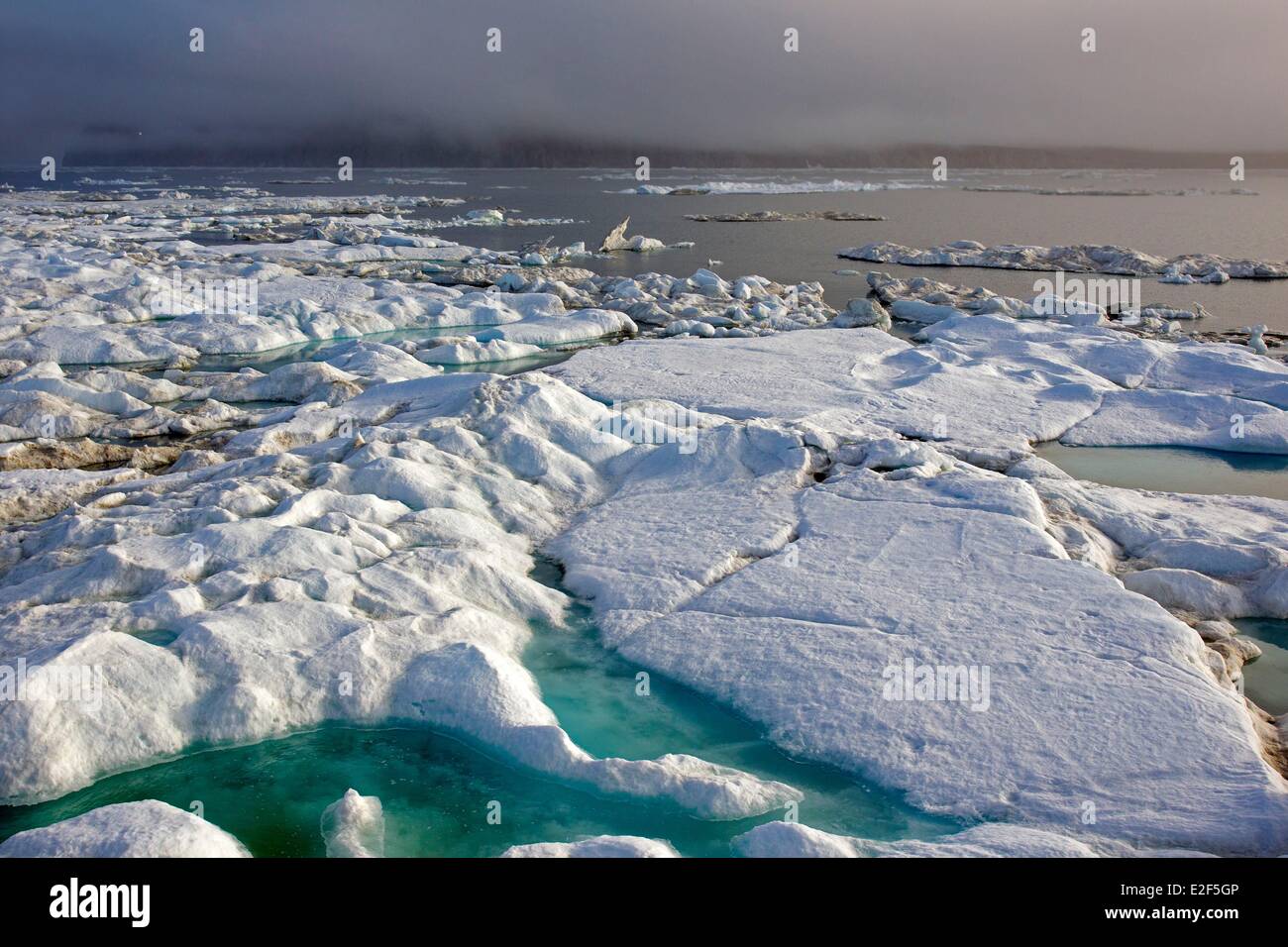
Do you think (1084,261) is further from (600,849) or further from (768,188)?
(768,188)

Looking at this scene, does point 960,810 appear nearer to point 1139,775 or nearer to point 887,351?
point 1139,775

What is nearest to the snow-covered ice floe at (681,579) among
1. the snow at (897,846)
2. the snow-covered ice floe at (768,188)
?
the snow at (897,846)

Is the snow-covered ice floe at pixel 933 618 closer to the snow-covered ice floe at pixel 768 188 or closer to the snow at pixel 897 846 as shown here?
the snow at pixel 897 846

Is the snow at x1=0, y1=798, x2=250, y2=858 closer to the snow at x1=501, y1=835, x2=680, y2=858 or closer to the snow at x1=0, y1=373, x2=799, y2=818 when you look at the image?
the snow at x1=0, y1=373, x2=799, y2=818

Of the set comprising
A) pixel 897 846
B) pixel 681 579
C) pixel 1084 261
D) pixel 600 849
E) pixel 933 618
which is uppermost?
pixel 1084 261

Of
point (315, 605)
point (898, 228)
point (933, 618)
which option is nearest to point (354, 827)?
point (315, 605)
